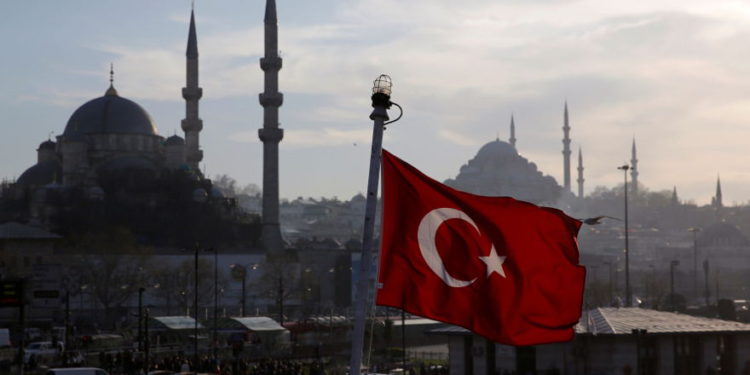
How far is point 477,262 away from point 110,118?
87.7 meters

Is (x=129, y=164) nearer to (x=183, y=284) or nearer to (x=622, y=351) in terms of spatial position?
(x=183, y=284)

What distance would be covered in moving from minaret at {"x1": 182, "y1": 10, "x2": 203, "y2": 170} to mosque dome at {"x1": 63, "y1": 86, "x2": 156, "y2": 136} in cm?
336

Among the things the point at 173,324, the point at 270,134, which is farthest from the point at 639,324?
the point at 270,134

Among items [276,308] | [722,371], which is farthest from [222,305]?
[722,371]

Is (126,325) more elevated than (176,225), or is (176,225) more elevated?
(176,225)

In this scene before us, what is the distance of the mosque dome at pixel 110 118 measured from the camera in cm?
9456

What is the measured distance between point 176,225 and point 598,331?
62.6 m

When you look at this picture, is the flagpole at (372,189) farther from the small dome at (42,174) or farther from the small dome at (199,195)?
the small dome at (42,174)

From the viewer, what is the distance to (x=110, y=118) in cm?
9488

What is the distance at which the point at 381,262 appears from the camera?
32.2ft

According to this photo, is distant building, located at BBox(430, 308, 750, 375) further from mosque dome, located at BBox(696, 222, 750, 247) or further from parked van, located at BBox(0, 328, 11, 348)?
mosque dome, located at BBox(696, 222, 750, 247)

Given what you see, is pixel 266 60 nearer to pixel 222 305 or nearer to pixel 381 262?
pixel 222 305

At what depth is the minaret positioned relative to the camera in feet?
304

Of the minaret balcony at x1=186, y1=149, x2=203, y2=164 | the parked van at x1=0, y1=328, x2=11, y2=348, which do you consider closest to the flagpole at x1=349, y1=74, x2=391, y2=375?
the parked van at x1=0, y1=328, x2=11, y2=348
